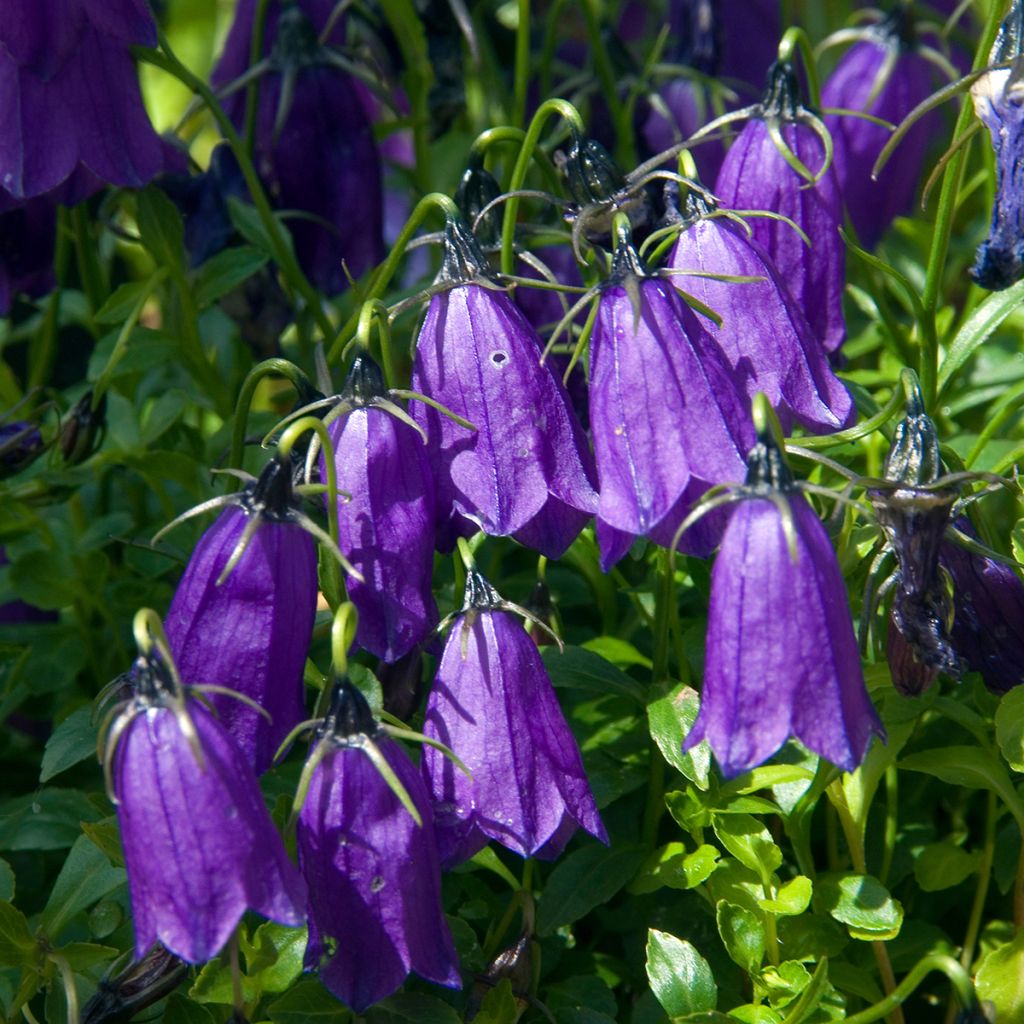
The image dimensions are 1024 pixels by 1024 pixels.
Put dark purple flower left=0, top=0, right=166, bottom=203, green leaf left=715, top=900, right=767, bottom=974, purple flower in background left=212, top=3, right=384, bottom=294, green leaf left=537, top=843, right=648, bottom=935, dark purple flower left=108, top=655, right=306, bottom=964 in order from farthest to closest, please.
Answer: purple flower in background left=212, top=3, right=384, bottom=294 < dark purple flower left=0, top=0, right=166, bottom=203 < green leaf left=537, top=843, right=648, bottom=935 < green leaf left=715, top=900, right=767, bottom=974 < dark purple flower left=108, top=655, right=306, bottom=964

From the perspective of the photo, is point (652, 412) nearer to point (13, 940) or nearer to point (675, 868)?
point (675, 868)

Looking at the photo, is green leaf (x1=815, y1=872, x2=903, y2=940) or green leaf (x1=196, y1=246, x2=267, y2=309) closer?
green leaf (x1=815, y1=872, x2=903, y2=940)

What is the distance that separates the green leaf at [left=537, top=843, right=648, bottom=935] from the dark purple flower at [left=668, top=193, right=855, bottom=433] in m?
0.42

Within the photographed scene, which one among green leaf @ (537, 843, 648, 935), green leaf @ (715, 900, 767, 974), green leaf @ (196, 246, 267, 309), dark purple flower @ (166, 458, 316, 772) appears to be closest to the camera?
dark purple flower @ (166, 458, 316, 772)

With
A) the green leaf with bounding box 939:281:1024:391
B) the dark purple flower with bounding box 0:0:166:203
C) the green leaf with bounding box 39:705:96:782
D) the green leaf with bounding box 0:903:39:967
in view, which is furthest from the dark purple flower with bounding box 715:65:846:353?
the green leaf with bounding box 0:903:39:967

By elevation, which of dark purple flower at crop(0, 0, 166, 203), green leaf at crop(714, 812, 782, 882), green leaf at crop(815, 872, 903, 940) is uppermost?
dark purple flower at crop(0, 0, 166, 203)

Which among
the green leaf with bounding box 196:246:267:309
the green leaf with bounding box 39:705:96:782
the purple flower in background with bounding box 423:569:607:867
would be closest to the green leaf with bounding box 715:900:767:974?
the purple flower in background with bounding box 423:569:607:867

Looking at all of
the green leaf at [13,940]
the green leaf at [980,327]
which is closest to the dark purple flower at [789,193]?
the green leaf at [980,327]

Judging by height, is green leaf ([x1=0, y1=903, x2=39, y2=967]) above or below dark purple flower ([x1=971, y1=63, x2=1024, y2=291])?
below

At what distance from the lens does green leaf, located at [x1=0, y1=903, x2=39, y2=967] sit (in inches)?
43.7

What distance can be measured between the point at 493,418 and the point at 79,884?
51cm

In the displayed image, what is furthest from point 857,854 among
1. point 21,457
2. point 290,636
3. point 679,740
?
point 21,457

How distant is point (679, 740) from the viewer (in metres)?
1.15

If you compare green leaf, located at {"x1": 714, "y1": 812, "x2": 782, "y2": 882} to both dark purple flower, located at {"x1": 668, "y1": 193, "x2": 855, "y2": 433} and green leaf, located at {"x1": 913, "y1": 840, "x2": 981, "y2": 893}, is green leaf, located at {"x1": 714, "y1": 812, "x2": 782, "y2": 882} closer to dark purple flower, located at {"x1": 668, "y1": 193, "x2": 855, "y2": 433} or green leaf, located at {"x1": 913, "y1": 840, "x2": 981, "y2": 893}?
green leaf, located at {"x1": 913, "y1": 840, "x2": 981, "y2": 893}
